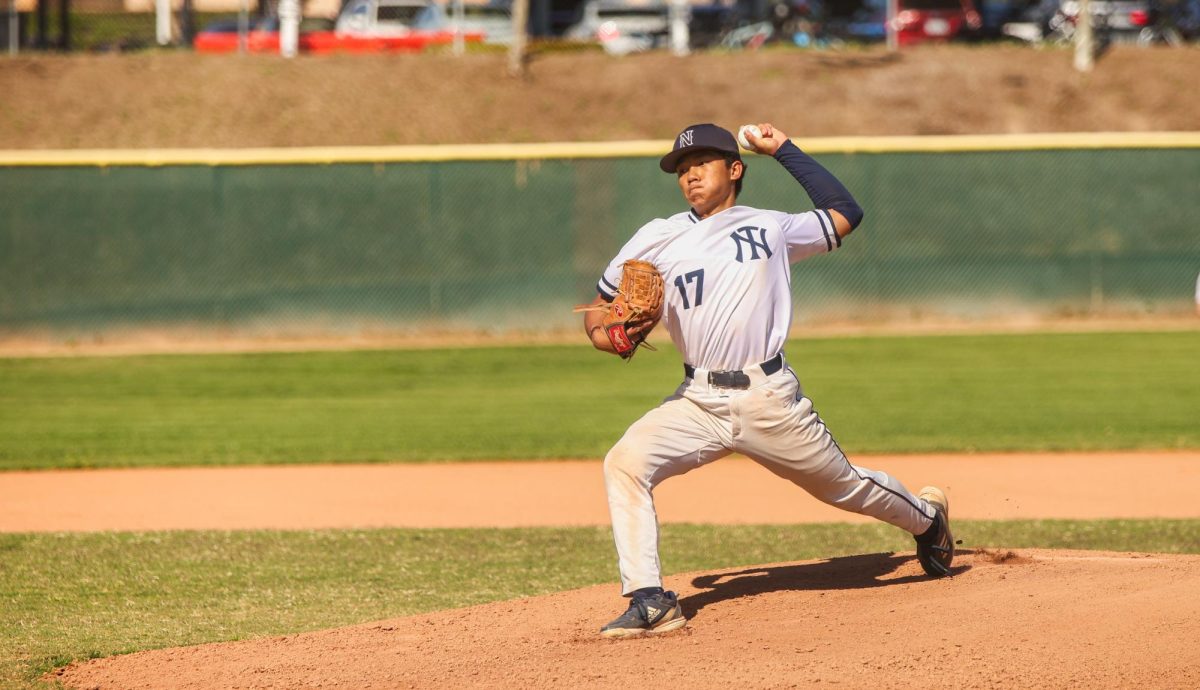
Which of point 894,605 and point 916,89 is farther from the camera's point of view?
point 916,89

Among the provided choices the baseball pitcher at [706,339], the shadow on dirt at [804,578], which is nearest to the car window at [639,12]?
the shadow on dirt at [804,578]

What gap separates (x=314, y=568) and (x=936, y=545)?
300 centimetres

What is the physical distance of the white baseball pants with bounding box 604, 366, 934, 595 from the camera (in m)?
4.72

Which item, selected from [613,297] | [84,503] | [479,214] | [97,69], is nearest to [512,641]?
[613,297]

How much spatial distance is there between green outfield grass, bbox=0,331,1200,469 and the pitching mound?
4.79 meters

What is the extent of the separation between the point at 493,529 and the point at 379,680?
10.7 ft

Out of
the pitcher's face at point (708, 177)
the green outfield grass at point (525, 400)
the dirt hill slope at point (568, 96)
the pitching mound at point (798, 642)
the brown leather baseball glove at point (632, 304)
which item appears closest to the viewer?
the pitching mound at point (798, 642)

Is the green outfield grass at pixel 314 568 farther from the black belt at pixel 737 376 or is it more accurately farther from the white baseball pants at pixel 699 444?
the black belt at pixel 737 376

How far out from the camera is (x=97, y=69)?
2459cm

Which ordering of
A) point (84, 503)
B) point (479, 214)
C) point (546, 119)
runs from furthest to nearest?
point (546, 119) < point (479, 214) < point (84, 503)

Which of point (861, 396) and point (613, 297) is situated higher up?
point (613, 297)

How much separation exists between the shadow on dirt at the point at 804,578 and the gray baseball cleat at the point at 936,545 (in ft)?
0.28

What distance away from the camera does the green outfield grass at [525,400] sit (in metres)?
10.4

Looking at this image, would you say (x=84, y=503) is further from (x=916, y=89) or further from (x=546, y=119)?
(x=916, y=89)
